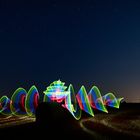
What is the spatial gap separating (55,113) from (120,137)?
12525 millimetres

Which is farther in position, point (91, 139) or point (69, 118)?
point (69, 118)

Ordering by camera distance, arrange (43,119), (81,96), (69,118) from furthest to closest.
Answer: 1. (81,96)
2. (69,118)
3. (43,119)

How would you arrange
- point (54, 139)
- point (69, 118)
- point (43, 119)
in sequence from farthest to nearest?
point (69, 118), point (43, 119), point (54, 139)

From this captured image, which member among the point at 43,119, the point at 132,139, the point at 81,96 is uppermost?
the point at 81,96

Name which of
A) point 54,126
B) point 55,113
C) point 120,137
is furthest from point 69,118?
point 120,137

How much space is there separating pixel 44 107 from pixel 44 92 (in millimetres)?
52486

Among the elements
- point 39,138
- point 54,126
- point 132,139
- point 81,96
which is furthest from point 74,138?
point 81,96

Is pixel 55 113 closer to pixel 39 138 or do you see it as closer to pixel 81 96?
pixel 39 138

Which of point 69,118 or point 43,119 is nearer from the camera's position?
point 43,119

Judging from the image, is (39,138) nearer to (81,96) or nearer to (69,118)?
(69,118)

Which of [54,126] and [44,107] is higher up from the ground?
[44,107]

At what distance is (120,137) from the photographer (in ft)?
82.2

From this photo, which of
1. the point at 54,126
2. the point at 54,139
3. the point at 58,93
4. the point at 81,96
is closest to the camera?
the point at 54,139

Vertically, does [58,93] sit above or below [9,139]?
above
